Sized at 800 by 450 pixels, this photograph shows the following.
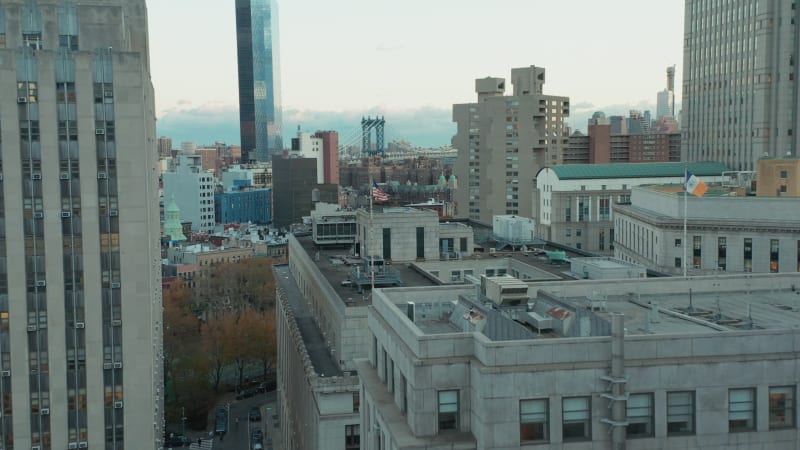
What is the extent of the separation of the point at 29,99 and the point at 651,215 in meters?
69.7

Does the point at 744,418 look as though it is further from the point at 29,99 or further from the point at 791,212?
the point at 791,212

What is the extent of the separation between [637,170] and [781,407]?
414 feet

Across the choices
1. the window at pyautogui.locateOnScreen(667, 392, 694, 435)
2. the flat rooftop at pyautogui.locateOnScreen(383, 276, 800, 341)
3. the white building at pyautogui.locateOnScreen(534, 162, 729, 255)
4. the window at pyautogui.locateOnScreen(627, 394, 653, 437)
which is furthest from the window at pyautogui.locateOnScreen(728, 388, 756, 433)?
the white building at pyautogui.locateOnScreen(534, 162, 729, 255)

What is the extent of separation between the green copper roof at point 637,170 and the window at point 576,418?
12543 cm

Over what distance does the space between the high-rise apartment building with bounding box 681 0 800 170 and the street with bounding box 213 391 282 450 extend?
271 feet

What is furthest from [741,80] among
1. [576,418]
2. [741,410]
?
[576,418]

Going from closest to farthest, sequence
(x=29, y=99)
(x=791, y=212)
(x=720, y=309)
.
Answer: (x=720, y=309)
(x=29, y=99)
(x=791, y=212)

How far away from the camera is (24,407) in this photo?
60312 mm

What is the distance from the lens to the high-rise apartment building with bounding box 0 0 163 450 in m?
60.1

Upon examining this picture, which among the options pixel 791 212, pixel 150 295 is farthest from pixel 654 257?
pixel 150 295

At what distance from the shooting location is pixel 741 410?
2880 centimetres

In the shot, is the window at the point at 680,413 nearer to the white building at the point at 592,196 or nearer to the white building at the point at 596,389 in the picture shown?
the white building at the point at 596,389

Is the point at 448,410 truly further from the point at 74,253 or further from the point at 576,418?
the point at 74,253

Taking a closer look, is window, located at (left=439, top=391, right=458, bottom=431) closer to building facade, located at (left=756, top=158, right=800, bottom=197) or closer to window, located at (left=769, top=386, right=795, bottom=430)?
window, located at (left=769, top=386, right=795, bottom=430)
